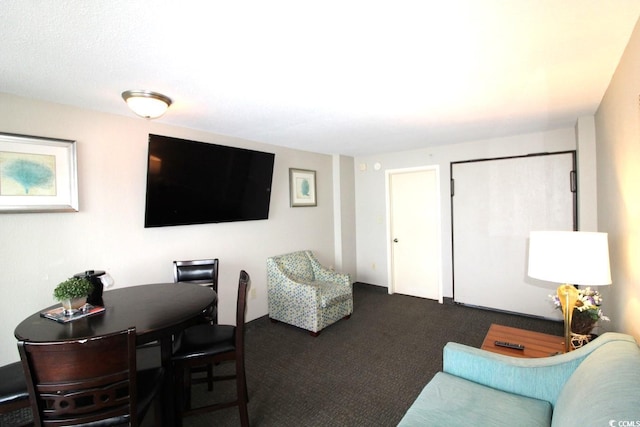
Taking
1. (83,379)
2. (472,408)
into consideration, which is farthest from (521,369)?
(83,379)

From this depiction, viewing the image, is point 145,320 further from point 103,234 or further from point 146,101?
point 146,101

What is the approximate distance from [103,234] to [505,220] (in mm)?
4452

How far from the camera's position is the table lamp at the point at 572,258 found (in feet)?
5.39

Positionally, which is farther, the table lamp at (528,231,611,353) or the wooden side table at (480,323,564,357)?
the wooden side table at (480,323,564,357)

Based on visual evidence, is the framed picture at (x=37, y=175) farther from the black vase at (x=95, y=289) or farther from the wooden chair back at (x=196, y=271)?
the wooden chair back at (x=196, y=271)

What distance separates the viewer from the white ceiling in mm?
1338

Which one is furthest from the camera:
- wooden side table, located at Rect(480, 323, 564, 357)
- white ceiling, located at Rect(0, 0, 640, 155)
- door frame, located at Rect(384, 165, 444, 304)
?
door frame, located at Rect(384, 165, 444, 304)

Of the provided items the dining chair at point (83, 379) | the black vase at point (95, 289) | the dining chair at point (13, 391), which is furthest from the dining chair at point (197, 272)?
the dining chair at point (83, 379)

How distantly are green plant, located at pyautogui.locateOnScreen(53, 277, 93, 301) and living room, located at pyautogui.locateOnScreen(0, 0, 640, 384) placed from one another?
0.78 metres

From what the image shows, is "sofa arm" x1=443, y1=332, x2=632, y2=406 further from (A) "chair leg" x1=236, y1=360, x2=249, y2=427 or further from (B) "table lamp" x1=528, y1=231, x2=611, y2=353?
(A) "chair leg" x1=236, y1=360, x2=249, y2=427

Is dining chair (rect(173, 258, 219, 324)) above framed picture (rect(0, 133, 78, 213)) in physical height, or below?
below

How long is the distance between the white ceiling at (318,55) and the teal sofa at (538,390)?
1.52 m

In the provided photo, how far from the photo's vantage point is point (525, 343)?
2.12m

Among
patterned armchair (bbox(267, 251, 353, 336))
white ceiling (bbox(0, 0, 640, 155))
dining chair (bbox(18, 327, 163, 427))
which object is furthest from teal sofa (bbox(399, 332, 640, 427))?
patterned armchair (bbox(267, 251, 353, 336))
